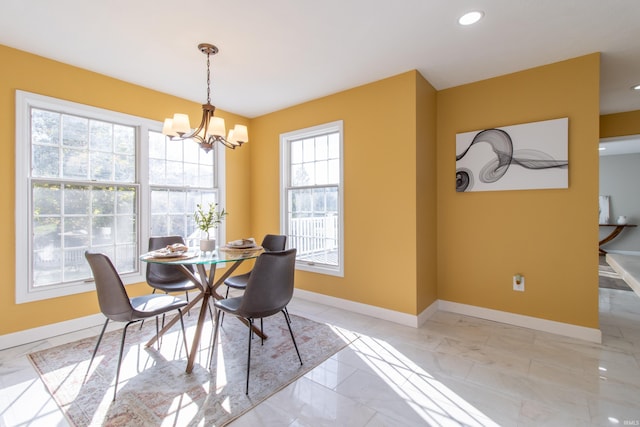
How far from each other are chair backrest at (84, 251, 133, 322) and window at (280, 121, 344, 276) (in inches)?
93.0

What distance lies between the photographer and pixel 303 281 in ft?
13.8

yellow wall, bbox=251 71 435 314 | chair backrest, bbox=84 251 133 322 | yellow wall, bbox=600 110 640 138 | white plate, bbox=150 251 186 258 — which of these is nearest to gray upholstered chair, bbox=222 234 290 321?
white plate, bbox=150 251 186 258

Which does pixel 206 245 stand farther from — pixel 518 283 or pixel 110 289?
pixel 518 283

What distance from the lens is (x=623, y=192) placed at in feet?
24.1

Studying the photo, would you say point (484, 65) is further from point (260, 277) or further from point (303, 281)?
point (303, 281)

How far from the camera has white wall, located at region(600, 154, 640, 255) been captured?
7.19m

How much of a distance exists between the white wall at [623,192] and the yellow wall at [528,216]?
6570 mm

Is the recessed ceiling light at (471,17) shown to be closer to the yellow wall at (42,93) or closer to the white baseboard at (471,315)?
the white baseboard at (471,315)

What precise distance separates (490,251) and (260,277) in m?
2.70

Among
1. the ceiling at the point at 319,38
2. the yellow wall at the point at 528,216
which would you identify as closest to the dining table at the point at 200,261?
the ceiling at the point at 319,38

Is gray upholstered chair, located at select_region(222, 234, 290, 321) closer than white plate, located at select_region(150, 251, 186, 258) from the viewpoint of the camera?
No

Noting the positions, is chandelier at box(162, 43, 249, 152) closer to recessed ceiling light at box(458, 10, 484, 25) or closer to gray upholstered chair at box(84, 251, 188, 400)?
gray upholstered chair at box(84, 251, 188, 400)

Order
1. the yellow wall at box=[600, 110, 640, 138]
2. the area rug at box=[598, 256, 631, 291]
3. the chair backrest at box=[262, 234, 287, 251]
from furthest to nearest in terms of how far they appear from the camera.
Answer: the area rug at box=[598, 256, 631, 291] → the yellow wall at box=[600, 110, 640, 138] → the chair backrest at box=[262, 234, 287, 251]

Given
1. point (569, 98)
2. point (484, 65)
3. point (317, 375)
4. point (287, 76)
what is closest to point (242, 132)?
point (287, 76)
